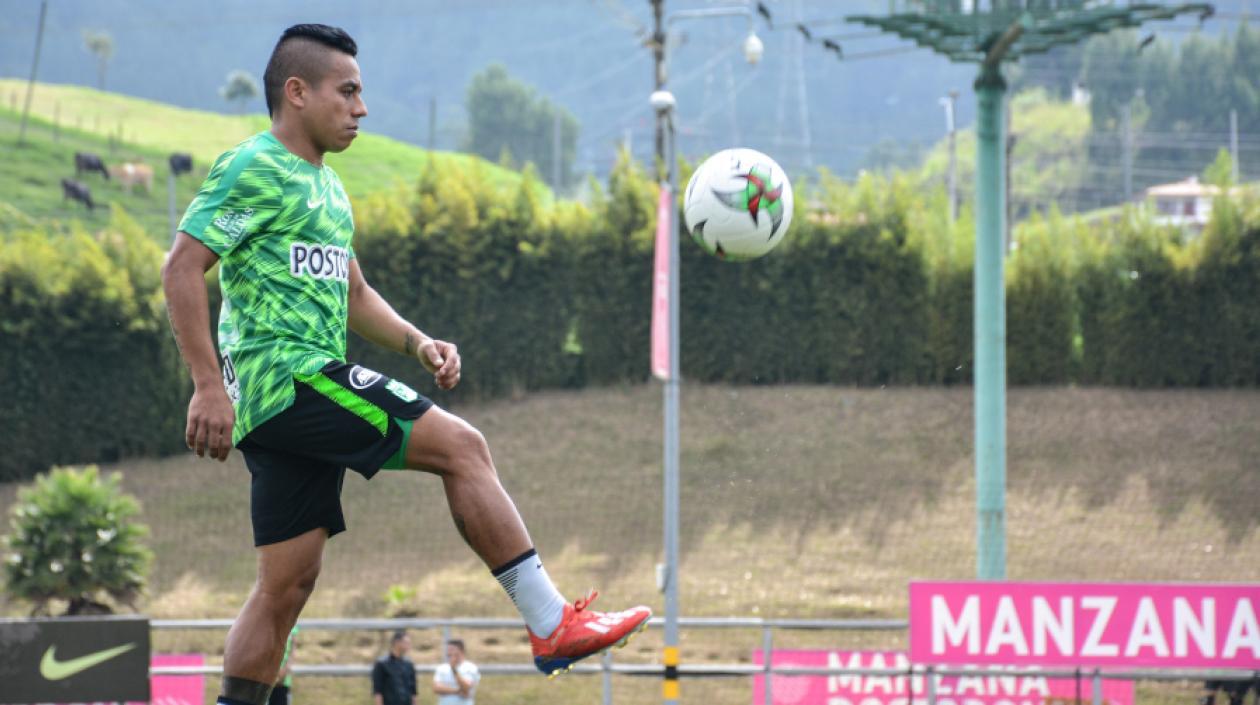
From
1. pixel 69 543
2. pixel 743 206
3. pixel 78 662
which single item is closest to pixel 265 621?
pixel 743 206

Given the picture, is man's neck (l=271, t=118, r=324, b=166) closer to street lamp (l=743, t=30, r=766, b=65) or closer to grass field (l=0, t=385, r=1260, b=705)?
street lamp (l=743, t=30, r=766, b=65)

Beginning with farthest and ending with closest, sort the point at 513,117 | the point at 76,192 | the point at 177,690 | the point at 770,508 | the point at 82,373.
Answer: the point at 513,117 < the point at 76,192 < the point at 82,373 < the point at 770,508 < the point at 177,690

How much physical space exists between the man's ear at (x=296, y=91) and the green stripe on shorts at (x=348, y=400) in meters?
0.77

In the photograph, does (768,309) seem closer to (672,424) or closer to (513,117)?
(672,424)

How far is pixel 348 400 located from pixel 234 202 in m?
0.59

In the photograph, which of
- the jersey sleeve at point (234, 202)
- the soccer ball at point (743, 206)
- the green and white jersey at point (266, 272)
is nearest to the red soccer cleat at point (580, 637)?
the green and white jersey at point (266, 272)

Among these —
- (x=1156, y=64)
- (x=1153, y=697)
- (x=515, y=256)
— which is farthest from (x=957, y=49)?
(x=1156, y=64)

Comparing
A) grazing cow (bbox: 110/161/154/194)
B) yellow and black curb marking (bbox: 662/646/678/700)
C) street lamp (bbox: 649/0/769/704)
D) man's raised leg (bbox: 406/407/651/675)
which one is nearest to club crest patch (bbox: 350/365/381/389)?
man's raised leg (bbox: 406/407/651/675)

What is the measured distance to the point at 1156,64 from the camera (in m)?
81.9

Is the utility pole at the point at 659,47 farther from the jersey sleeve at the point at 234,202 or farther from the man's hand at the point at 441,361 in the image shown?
the jersey sleeve at the point at 234,202

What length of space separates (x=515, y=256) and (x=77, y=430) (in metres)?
8.21

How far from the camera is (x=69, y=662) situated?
1076 centimetres

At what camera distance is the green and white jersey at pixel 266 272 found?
3889mm

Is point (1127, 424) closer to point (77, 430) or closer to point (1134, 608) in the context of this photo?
point (1134, 608)
